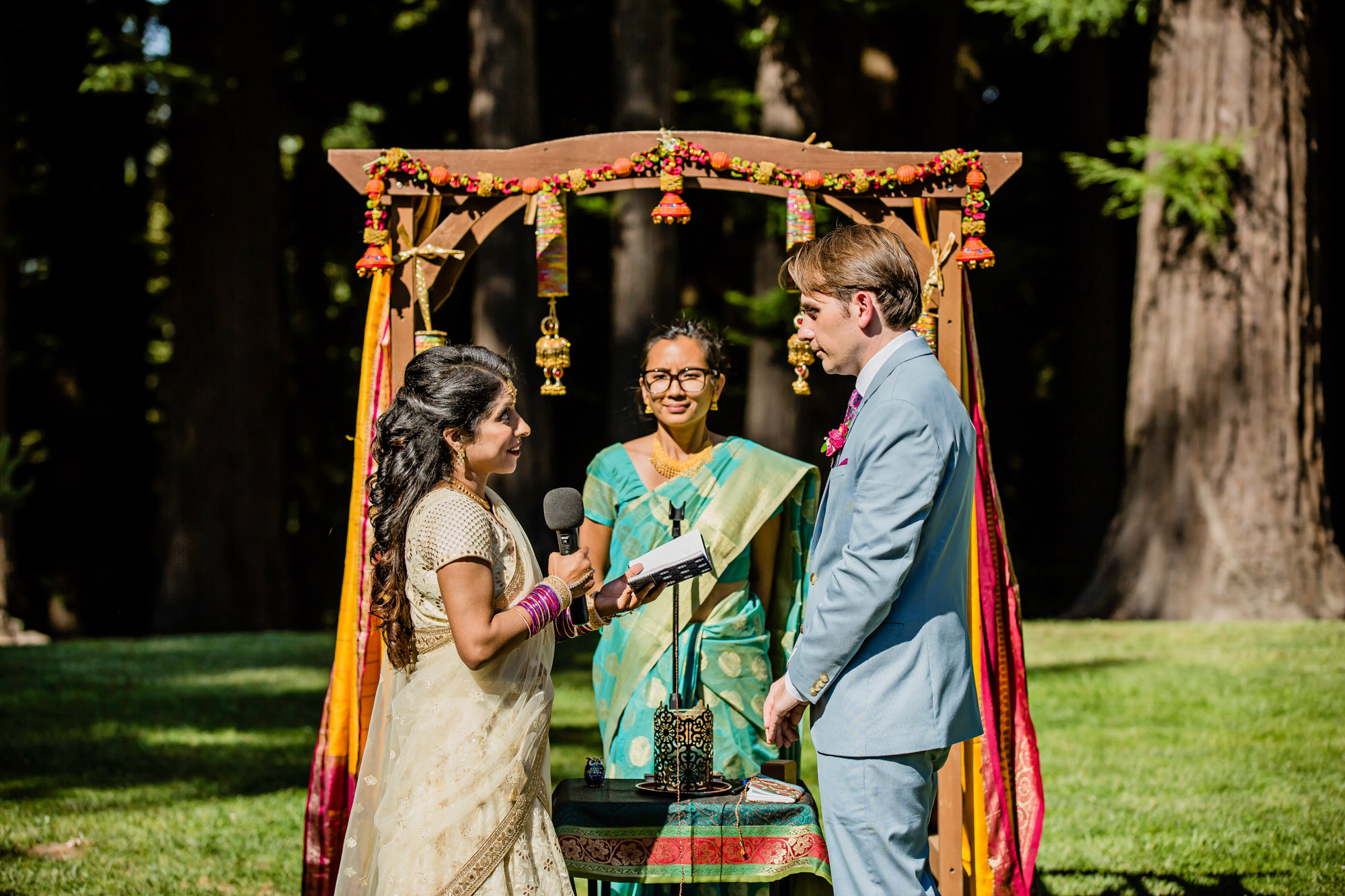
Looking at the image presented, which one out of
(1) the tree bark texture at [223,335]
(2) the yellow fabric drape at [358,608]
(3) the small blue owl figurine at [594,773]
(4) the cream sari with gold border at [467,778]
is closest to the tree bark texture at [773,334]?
(1) the tree bark texture at [223,335]

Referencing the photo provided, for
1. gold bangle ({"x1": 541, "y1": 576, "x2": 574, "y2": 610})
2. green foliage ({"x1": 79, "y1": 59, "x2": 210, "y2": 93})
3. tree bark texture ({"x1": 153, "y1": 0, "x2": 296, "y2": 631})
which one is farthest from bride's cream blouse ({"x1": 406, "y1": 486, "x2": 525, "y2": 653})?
tree bark texture ({"x1": 153, "y1": 0, "x2": 296, "y2": 631})

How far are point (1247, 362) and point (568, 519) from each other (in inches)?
301

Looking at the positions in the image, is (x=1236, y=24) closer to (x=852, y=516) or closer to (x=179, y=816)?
(x=852, y=516)

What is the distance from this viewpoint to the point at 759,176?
12.7 feet

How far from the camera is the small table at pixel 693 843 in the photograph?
3135 millimetres

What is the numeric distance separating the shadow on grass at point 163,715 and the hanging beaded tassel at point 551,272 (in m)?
3.35

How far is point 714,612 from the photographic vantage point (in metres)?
3.92

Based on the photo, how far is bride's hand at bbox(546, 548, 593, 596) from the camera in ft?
9.82

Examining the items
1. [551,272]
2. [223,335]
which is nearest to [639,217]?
[223,335]

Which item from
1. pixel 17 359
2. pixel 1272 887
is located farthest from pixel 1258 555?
pixel 17 359

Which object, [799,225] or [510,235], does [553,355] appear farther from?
[510,235]

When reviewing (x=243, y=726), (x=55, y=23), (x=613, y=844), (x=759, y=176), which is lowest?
(x=243, y=726)

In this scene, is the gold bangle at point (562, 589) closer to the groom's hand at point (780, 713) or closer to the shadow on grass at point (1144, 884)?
the groom's hand at point (780, 713)

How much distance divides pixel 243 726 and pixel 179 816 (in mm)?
1823
